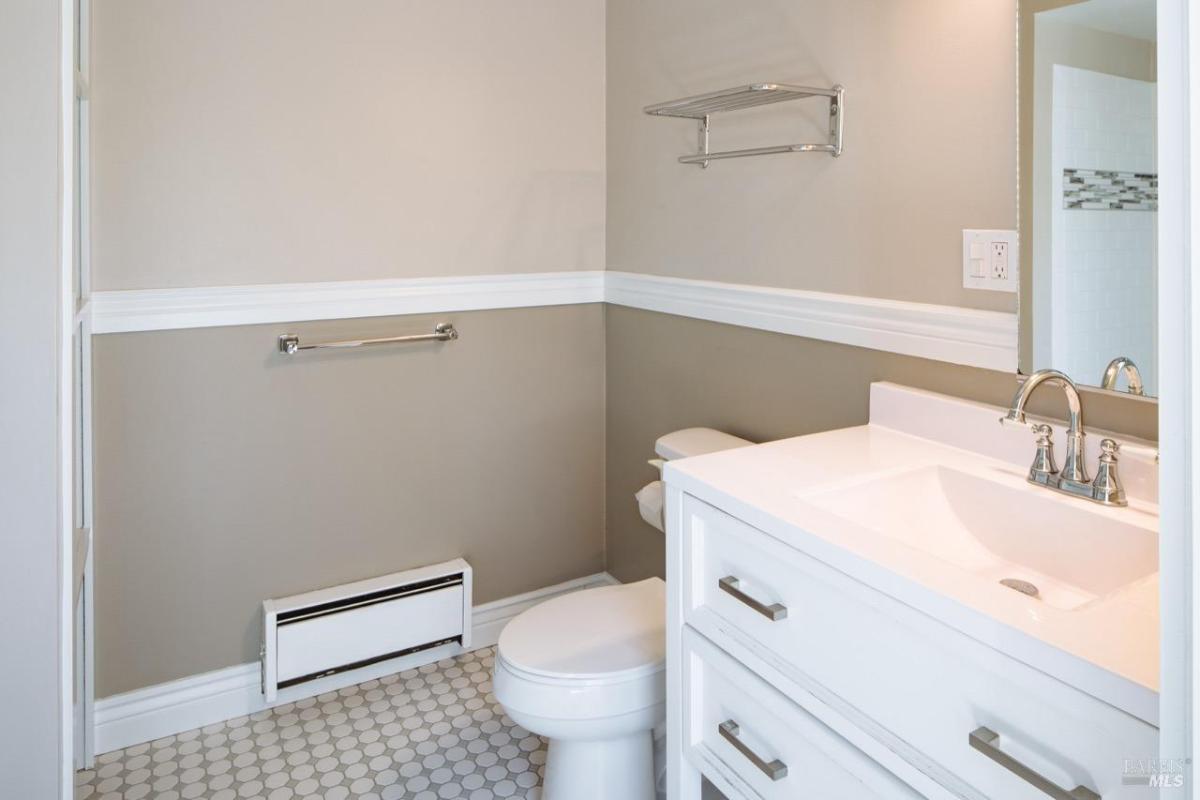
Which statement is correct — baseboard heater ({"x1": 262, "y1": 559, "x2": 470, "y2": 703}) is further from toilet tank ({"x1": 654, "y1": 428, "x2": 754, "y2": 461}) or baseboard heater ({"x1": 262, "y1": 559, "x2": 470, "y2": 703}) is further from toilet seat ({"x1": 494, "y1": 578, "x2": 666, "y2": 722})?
toilet tank ({"x1": 654, "y1": 428, "x2": 754, "y2": 461})

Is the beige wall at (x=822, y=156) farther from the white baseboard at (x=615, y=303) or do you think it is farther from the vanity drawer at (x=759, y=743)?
the vanity drawer at (x=759, y=743)

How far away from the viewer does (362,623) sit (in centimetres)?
237

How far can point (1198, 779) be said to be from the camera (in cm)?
60

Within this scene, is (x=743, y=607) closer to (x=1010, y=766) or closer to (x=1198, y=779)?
(x=1010, y=766)

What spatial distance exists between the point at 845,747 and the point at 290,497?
1.62 m

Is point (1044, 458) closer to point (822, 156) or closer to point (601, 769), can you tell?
point (822, 156)

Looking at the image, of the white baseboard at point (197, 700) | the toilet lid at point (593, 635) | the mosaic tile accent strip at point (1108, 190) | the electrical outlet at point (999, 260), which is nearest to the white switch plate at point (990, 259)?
the electrical outlet at point (999, 260)

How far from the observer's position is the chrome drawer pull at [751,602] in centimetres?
126

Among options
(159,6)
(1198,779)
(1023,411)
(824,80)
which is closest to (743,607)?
(1023,411)

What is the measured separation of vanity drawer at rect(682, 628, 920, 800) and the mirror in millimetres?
686

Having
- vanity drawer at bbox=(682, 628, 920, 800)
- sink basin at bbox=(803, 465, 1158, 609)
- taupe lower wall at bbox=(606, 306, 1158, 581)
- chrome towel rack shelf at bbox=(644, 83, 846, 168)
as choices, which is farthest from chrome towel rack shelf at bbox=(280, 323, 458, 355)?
sink basin at bbox=(803, 465, 1158, 609)

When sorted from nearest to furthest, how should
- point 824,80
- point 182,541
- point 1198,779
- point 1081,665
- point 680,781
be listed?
point 1198,779, point 1081,665, point 680,781, point 824,80, point 182,541

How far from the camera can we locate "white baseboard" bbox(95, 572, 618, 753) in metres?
2.18

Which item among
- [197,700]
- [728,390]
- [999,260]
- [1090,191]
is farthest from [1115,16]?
[197,700]
